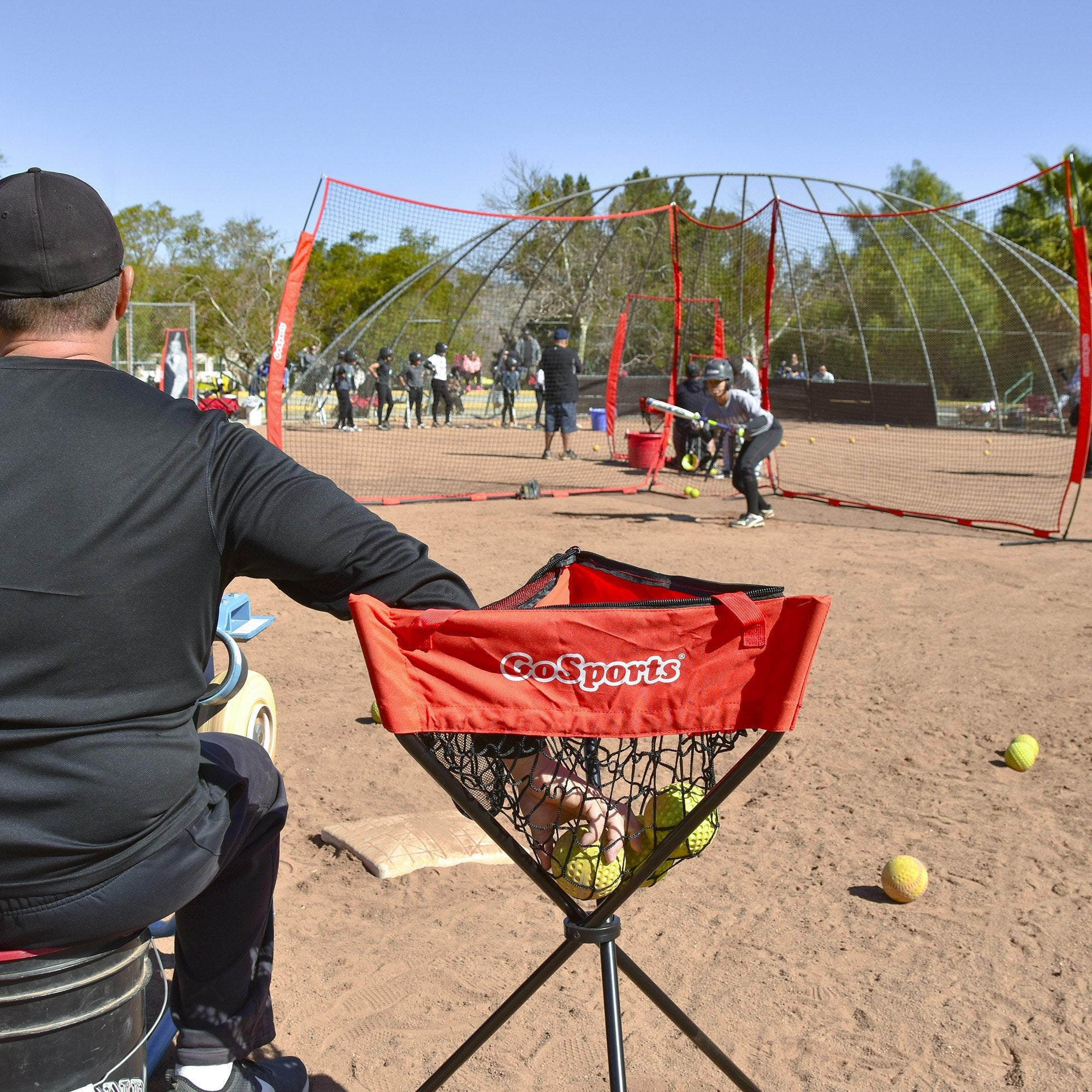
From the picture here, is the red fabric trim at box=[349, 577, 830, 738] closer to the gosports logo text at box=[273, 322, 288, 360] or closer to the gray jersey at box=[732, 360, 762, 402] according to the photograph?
the gosports logo text at box=[273, 322, 288, 360]

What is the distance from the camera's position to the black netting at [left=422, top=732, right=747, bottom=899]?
1945 millimetres

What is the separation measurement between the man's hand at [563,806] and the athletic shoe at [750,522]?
9.66 meters

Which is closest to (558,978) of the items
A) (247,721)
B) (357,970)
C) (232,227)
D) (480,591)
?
(357,970)

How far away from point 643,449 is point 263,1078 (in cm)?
1438

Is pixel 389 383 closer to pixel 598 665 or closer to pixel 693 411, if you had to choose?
pixel 693 411

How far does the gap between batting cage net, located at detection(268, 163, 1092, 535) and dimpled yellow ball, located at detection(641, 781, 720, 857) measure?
30.3 feet

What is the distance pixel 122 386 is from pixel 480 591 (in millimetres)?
6408

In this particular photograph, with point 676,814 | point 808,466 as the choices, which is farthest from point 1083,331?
point 676,814

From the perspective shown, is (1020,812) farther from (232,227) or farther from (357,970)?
(232,227)

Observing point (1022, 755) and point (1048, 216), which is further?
point (1048, 216)

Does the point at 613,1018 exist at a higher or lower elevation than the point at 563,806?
lower

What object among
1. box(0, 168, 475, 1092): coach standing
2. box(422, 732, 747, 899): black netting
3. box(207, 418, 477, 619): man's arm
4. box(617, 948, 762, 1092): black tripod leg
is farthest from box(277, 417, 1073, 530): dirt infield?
box(0, 168, 475, 1092): coach standing

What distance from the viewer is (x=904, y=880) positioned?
3.53 meters

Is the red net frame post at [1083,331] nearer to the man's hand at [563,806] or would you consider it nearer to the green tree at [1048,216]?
the man's hand at [563,806]
